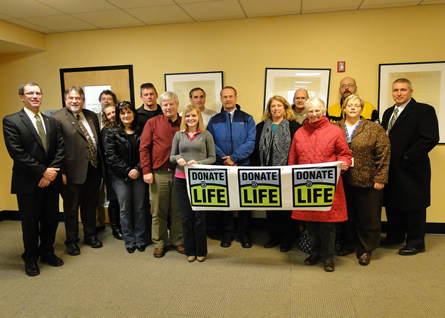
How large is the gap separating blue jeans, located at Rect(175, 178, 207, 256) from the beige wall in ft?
5.51

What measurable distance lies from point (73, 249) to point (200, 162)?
5.65 feet

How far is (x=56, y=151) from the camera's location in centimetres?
297

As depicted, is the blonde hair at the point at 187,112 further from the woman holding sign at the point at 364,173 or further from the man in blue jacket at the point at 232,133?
the woman holding sign at the point at 364,173

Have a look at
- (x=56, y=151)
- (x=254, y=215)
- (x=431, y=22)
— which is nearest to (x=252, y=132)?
(x=254, y=215)

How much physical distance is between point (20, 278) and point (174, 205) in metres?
1.50

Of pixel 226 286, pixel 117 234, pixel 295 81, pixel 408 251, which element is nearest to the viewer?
pixel 226 286

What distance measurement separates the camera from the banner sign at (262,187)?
2.65m

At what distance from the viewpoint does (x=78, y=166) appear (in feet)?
10.6

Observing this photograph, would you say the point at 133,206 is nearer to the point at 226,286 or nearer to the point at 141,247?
the point at 141,247

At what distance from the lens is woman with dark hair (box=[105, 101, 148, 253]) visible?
3127 millimetres

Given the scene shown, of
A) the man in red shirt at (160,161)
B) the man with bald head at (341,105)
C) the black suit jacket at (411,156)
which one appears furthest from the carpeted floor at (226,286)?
the man with bald head at (341,105)

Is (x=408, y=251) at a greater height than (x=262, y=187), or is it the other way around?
(x=262, y=187)

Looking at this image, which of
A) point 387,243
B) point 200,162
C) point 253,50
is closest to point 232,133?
point 200,162

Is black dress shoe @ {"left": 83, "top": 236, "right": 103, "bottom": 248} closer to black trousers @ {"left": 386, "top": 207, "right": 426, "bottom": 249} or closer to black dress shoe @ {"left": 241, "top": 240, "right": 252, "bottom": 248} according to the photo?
black dress shoe @ {"left": 241, "top": 240, "right": 252, "bottom": 248}
